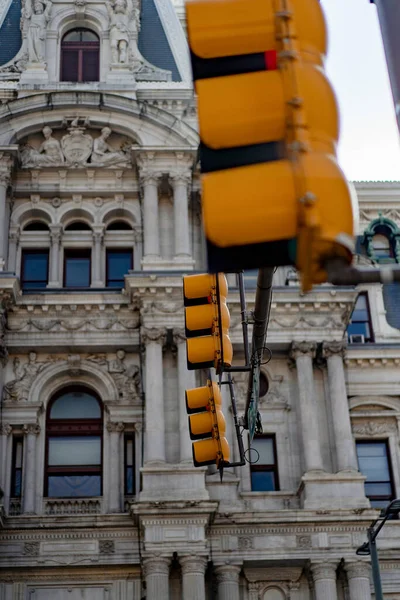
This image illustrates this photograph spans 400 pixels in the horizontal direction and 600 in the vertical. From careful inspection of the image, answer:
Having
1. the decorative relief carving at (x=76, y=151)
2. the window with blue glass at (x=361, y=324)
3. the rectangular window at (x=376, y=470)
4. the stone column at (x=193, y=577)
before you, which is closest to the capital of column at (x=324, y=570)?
the stone column at (x=193, y=577)

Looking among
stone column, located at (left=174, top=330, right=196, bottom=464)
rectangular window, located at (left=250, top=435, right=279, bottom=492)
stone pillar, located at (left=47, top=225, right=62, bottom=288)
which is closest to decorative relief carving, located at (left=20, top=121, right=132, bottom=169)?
stone pillar, located at (left=47, top=225, right=62, bottom=288)

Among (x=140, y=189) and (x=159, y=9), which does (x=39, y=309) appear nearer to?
(x=140, y=189)

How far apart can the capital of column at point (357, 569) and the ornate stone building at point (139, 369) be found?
0.11ft

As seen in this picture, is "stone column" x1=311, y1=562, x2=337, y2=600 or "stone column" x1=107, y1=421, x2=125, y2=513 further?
"stone column" x1=107, y1=421, x2=125, y2=513

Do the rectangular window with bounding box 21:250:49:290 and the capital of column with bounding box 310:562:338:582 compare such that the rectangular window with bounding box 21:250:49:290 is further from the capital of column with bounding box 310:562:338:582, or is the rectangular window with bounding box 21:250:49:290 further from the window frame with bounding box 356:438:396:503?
the capital of column with bounding box 310:562:338:582

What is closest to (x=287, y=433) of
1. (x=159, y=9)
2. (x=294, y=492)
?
(x=294, y=492)

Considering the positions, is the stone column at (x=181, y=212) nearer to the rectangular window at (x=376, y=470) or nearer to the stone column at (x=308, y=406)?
the stone column at (x=308, y=406)

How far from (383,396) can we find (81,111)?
1282 cm

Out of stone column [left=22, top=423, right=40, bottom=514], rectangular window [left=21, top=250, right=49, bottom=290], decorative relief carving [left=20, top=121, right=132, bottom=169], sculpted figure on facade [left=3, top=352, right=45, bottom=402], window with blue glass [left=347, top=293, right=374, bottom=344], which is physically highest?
decorative relief carving [left=20, top=121, right=132, bottom=169]

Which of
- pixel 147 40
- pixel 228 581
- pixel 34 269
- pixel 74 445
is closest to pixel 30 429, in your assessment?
pixel 74 445

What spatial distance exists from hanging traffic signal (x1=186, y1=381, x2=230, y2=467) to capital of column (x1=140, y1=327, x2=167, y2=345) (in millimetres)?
12148

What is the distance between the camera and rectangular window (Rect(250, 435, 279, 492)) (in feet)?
91.1

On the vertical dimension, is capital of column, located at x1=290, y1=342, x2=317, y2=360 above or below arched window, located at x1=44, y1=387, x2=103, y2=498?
above

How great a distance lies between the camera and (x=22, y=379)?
28438mm
